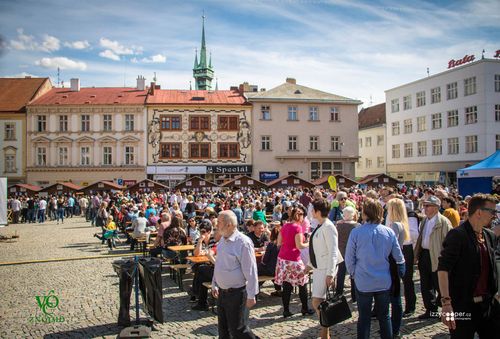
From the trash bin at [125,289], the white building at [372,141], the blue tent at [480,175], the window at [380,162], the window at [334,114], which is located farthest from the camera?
the white building at [372,141]

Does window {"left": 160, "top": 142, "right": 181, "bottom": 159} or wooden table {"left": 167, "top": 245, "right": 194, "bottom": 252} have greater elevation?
window {"left": 160, "top": 142, "right": 181, "bottom": 159}

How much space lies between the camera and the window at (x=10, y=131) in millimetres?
43219

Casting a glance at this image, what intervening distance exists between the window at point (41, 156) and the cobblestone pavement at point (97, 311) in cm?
3381

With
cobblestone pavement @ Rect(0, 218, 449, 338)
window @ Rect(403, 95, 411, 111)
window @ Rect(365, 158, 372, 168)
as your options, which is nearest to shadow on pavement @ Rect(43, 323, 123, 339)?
cobblestone pavement @ Rect(0, 218, 449, 338)

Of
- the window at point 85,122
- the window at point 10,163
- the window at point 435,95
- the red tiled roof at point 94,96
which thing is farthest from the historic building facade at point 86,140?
the window at point 435,95

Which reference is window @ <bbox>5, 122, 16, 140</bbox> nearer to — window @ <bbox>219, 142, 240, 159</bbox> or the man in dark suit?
window @ <bbox>219, 142, 240, 159</bbox>

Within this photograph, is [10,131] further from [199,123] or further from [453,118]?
[453,118]

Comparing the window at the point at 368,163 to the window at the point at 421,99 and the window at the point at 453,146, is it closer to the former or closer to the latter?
the window at the point at 421,99

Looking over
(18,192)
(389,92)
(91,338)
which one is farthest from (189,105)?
(91,338)

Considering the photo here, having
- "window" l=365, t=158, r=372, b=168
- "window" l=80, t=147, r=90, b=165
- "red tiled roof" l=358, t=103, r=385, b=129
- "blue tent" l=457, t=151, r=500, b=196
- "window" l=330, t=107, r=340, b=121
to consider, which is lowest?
"blue tent" l=457, t=151, r=500, b=196

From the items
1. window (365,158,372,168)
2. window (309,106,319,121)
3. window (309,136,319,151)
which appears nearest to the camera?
window (309,136,319,151)

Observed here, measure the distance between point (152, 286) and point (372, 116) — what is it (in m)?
58.8

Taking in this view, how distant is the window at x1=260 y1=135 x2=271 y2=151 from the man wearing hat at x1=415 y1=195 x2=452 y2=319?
37.5m

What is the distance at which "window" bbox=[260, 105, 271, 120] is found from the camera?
4456 centimetres
